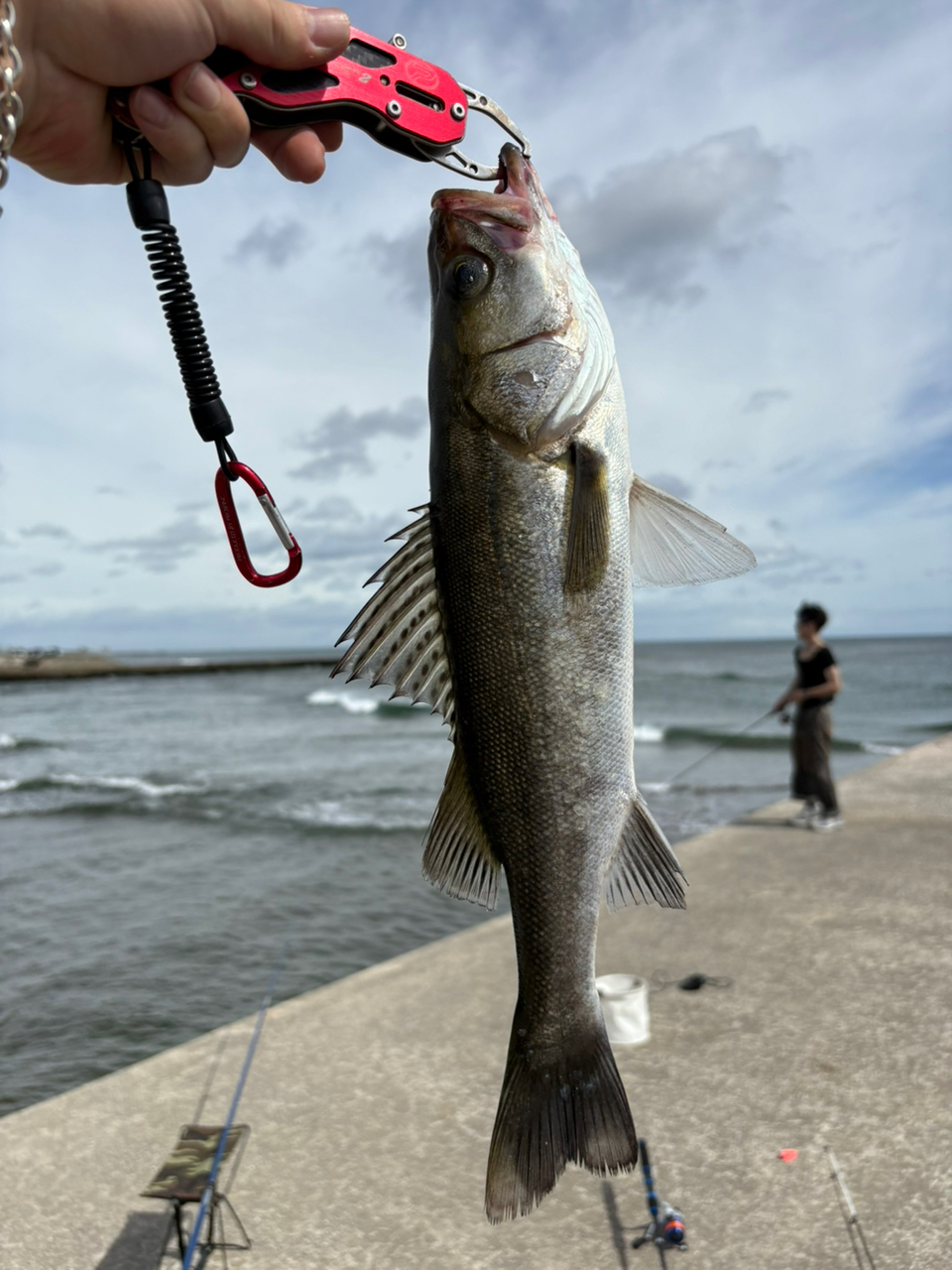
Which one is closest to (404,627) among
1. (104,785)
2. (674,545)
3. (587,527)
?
(587,527)

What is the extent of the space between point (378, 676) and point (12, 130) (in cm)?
107

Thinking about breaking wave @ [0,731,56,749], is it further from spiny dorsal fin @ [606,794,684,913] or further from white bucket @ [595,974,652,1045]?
spiny dorsal fin @ [606,794,684,913]

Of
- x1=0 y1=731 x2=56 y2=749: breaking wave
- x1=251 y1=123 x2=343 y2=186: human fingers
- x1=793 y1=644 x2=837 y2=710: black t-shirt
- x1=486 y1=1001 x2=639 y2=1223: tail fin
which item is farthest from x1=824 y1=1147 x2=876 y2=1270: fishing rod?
x1=0 y1=731 x2=56 y2=749: breaking wave

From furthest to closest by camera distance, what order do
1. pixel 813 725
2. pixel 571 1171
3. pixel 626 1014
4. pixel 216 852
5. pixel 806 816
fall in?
pixel 216 852 → pixel 806 816 → pixel 813 725 → pixel 626 1014 → pixel 571 1171

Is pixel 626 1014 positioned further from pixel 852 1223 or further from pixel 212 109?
pixel 212 109

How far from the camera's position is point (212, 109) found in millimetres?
1790

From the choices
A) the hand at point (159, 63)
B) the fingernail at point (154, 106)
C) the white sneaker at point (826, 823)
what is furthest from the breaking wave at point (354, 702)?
the fingernail at point (154, 106)

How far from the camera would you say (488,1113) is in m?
4.71

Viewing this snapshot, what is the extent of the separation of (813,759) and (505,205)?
911 cm

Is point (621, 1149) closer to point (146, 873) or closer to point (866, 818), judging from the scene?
point (866, 818)

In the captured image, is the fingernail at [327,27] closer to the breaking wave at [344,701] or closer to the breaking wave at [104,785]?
the breaking wave at [104,785]

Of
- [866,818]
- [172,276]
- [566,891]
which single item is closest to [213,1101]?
[566,891]

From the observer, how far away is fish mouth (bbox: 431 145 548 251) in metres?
1.71

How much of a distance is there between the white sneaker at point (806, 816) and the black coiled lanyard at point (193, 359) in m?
9.36
